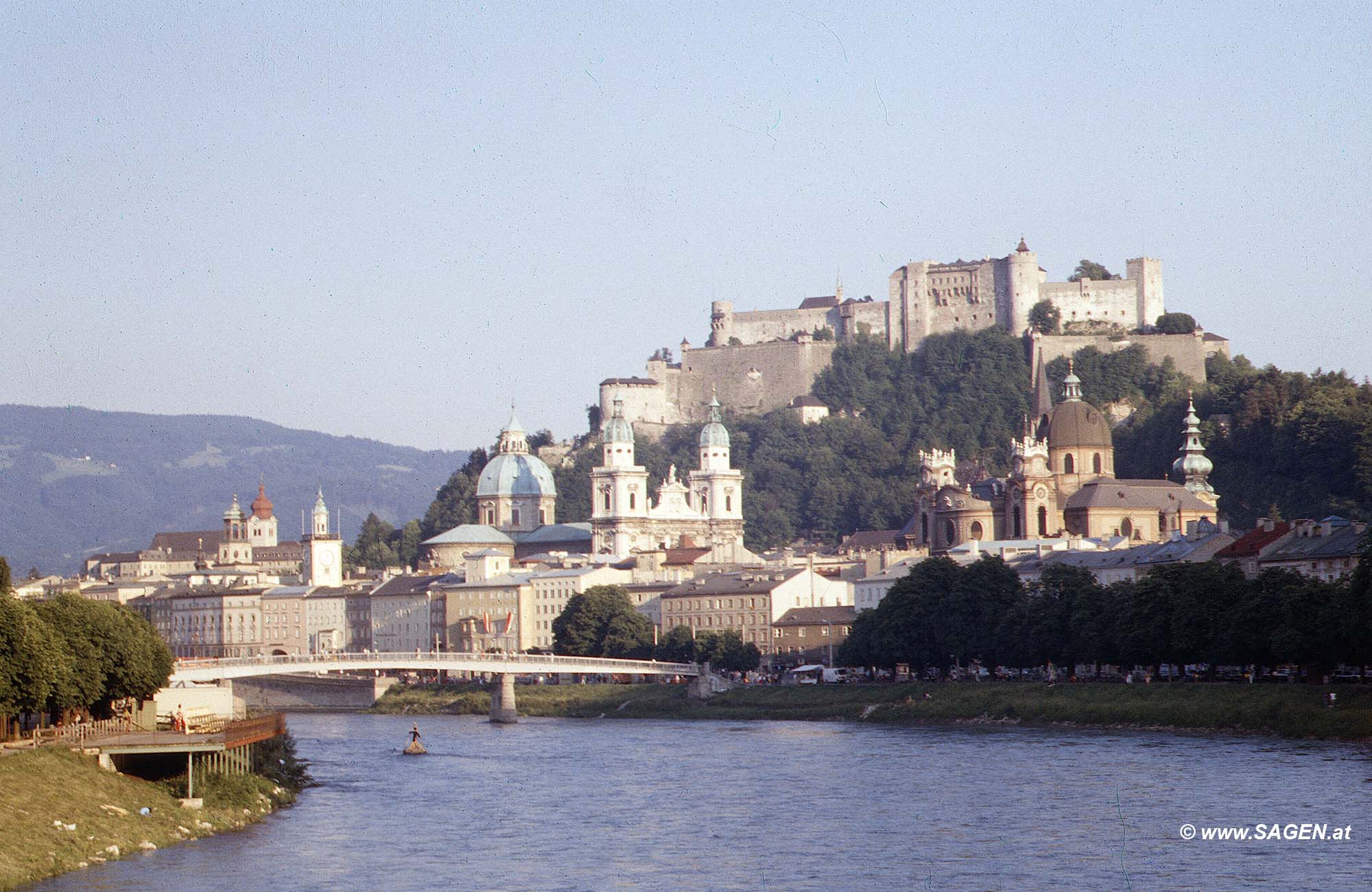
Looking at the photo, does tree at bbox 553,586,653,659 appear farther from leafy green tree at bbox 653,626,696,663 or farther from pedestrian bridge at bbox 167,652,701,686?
pedestrian bridge at bbox 167,652,701,686

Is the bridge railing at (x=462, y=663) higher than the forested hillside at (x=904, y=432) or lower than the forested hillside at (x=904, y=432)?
lower

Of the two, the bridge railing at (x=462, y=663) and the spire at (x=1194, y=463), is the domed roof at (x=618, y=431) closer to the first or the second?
the spire at (x=1194, y=463)

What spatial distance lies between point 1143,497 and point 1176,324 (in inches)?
1415

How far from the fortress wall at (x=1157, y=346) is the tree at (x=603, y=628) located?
151ft

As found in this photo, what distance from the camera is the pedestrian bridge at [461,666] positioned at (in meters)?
78.5

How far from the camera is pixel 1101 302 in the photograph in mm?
154625

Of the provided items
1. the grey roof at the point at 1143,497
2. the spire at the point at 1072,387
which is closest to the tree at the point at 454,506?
the spire at the point at 1072,387

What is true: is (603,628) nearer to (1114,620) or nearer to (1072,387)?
(1072,387)

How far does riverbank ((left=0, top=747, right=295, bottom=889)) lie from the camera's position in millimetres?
37219

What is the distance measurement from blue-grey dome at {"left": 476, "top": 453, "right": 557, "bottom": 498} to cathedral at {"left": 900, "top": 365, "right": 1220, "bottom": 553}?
1496 inches

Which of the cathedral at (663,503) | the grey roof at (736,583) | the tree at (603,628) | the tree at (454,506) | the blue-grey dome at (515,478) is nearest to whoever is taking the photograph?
the tree at (603,628)

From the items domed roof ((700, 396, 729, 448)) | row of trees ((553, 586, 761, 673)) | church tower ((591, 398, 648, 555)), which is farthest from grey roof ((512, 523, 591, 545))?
row of trees ((553, 586, 761, 673))

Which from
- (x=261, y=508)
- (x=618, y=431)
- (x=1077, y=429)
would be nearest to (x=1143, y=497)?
(x=1077, y=429)

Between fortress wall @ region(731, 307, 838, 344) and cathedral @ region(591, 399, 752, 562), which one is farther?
fortress wall @ region(731, 307, 838, 344)
